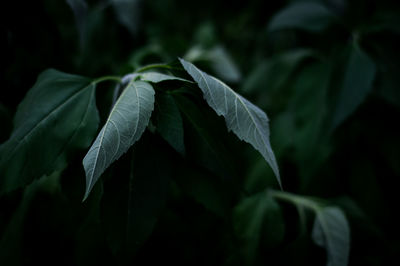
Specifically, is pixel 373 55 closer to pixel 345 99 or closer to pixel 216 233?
pixel 345 99

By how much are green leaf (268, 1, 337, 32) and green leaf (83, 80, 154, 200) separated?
0.63 meters

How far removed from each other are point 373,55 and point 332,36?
0.48 ft

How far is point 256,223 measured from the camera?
0.79 m

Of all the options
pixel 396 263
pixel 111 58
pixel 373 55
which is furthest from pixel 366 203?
pixel 111 58

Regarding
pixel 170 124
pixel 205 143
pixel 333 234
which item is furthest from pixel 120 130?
pixel 333 234

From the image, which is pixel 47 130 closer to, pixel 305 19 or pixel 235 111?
pixel 235 111

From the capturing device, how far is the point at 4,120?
75 centimetres

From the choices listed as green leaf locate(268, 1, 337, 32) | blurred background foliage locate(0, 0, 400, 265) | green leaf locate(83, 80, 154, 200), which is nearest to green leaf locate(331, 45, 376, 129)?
blurred background foliage locate(0, 0, 400, 265)

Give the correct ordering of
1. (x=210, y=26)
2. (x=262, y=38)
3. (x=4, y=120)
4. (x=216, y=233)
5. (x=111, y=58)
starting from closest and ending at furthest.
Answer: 1. (x=4, y=120)
2. (x=216, y=233)
3. (x=111, y=58)
4. (x=210, y=26)
5. (x=262, y=38)

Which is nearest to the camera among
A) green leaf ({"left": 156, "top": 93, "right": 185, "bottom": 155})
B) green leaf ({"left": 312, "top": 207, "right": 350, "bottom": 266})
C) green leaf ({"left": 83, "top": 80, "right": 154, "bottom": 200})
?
green leaf ({"left": 83, "top": 80, "right": 154, "bottom": 200})

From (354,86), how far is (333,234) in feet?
1.21

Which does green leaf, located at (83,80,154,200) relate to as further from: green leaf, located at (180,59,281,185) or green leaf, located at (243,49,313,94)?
green leaf, located at (243,49,313,94)

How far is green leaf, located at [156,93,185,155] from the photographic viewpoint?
0.54 meters

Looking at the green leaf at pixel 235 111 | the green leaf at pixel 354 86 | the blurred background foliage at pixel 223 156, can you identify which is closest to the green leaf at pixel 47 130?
the blurred background foliage at pixel 223 156
